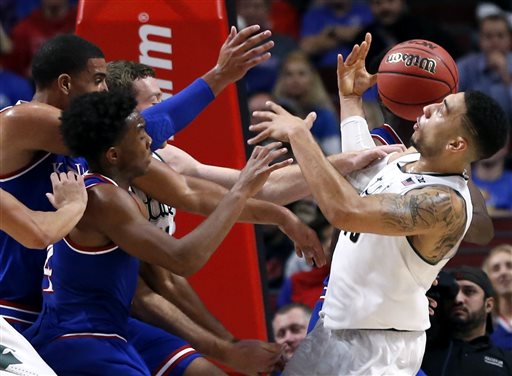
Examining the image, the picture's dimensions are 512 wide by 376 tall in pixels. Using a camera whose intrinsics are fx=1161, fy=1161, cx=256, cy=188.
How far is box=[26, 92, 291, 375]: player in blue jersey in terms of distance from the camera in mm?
4359

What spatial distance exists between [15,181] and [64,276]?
56 centimetres

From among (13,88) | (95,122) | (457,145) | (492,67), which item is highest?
(492,67)

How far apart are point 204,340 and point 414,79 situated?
4.76 ft

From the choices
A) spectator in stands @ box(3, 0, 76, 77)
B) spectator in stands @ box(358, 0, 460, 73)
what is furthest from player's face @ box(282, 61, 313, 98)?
spectator in stands @ box(3, 0, 76, 77)

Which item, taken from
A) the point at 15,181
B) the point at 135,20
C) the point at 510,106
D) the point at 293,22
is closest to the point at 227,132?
the point at 135,20

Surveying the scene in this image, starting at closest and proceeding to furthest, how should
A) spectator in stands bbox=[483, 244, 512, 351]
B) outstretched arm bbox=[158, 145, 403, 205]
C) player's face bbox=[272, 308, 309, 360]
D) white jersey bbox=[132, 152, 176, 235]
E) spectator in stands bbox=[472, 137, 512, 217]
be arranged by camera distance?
white jersey bbox=[132, 152, 176, 235] → outstretched arm bbox=[158, 145, 403, 205] → player's face bbox=[272, 308, 309, 360] → spectator in stands bbox=[483, 244, 512, 351] → spectator in stands bbox=[472, 137, 512, 217]

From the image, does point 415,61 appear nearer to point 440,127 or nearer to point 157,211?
point 440,127

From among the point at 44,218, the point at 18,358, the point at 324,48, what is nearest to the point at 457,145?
the point at 44,218

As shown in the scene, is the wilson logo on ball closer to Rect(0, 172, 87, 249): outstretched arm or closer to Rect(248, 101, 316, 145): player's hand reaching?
Rect(248, 101, 316, 145): player's hand reaching

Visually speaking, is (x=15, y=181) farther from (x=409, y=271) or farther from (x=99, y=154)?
(x=409, y=271)

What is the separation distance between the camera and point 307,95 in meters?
9.59

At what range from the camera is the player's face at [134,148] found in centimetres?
445

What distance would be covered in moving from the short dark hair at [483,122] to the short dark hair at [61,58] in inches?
61.7

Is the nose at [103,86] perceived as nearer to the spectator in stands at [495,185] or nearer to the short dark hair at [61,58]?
the short dark hair at [61,58]
